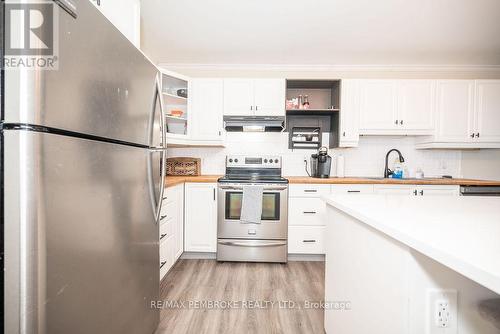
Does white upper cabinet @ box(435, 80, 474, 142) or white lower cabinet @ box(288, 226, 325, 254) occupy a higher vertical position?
white upper cabinet @ box(435, 80, 474, 142)

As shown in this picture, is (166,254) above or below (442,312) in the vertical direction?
below

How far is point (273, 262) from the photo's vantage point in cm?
264

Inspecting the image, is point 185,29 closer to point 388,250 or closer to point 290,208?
point 290,208

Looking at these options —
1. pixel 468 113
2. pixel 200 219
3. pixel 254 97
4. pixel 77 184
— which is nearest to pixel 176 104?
pixel 254 97

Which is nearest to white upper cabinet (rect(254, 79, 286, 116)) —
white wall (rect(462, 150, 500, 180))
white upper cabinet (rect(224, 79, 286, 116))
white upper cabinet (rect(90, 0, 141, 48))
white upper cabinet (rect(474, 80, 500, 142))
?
white upper cabinet (rect(224, 79, 286, 116))

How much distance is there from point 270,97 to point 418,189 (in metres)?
2.09

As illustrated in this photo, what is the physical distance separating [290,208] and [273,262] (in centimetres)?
65

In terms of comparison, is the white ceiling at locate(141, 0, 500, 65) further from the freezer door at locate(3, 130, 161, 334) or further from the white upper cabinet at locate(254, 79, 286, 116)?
the freezer door at locate(3, 130, 161, 334)

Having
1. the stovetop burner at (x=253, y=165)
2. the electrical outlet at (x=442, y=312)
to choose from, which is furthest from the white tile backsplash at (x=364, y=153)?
the electrical outlet at (x=442, y=312)

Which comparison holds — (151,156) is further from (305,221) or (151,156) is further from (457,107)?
(457,107)

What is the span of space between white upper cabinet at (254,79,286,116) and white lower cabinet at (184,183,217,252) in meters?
1.17

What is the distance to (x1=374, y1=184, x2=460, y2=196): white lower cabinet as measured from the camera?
2676 mm

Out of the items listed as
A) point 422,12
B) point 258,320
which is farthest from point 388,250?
point 422,12

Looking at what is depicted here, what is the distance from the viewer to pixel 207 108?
3.02 meters
